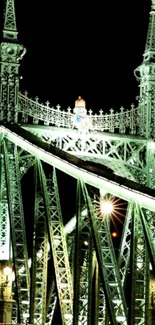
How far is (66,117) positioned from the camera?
38625mm

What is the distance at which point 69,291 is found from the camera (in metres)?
31.2

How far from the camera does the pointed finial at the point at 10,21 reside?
38.1 meters

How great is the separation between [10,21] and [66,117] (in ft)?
13.3

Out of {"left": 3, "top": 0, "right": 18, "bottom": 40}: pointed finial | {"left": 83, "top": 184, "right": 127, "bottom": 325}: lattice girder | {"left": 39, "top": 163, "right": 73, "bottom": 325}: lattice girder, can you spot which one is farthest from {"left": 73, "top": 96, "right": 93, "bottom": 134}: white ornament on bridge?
{"left": 83, "top": 184, "right": 127, "bottom": 325}: lattice girder

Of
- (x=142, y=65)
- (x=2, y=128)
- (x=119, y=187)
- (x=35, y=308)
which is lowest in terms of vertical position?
(x=35, y=308)

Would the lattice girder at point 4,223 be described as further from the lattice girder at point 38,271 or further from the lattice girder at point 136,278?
the lattice girder at point 136,278

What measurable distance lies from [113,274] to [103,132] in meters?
11.5

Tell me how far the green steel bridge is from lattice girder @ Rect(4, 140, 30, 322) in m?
0.03

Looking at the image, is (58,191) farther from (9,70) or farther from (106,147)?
(9,70)

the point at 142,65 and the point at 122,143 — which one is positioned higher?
the point at 142,65

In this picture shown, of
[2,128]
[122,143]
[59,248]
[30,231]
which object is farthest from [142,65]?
[30,231]

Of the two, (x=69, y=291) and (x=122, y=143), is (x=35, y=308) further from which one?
(x=122, y=143)

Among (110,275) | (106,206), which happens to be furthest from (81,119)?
(110,275)

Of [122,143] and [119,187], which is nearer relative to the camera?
[119,187]
